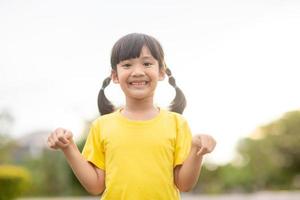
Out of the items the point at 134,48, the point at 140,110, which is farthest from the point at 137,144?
the point at 134,48

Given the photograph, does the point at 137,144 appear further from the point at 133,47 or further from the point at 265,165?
the point at 265,165

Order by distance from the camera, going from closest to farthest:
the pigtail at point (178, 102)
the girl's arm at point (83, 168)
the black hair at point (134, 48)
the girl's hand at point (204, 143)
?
the girl's hand at point (204, 143), the girl's arm at point (83, 168), the black hair at point (134, 48), the pigtail at point (178, 102)

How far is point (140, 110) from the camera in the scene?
115 inches

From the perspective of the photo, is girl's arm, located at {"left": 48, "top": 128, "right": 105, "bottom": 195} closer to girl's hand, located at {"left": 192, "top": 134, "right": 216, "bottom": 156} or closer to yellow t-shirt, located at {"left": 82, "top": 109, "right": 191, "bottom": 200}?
yellow t-shirt, located at {"left": 82, "top": 109, "right": 191, "bottom": 200}

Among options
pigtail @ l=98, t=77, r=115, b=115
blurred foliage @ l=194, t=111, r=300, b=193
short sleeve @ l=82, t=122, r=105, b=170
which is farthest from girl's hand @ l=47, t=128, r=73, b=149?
blurred foliage @ l=194, t=111, r=300, b=193

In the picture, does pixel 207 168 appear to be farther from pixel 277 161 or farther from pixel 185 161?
pixel 185 161

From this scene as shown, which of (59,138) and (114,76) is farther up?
(114,76)

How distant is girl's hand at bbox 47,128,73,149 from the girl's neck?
0.33m

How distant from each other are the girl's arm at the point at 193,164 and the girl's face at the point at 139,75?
346mm

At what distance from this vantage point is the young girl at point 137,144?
2.75 m

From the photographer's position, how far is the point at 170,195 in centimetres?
279

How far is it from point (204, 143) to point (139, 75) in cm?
44

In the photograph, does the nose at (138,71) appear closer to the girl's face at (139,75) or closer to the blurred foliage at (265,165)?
the girl's face at (139,75)

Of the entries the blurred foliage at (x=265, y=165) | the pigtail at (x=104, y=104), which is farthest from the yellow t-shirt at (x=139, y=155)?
the blurred foliage at (x=265, y=165)
